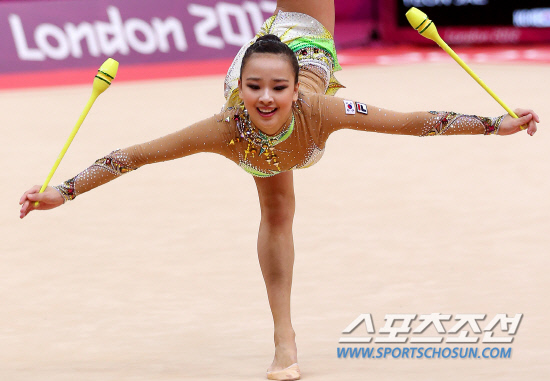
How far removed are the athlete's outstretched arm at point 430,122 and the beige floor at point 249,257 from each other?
0.86 meters

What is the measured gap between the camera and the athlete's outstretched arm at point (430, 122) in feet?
10.7

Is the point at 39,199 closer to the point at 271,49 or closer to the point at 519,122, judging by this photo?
the point at 271,49

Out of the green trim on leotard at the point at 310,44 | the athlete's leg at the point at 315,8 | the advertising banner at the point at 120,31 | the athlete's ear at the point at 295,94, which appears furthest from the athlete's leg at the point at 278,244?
the advertising banner at the point at 120,31

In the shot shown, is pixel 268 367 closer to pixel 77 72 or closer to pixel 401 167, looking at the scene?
pixel 401 167

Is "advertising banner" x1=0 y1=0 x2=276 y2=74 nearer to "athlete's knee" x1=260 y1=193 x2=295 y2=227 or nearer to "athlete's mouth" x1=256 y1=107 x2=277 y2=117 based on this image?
"athlete's knee" x1=260 y1=193 x2=295 y2=227

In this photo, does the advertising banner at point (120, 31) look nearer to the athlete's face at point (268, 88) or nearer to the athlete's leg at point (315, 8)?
the athlete's leg at point (315, 8)

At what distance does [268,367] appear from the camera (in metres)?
3.62

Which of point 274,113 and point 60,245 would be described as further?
point 60,245

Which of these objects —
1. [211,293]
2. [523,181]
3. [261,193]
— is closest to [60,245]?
[211,293]

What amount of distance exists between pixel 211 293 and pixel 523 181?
274 centimetres

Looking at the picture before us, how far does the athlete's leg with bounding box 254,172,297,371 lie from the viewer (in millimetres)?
3674

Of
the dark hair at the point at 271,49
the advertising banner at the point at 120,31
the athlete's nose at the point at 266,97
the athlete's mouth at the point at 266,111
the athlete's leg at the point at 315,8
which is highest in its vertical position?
the advertising banner at the point at 120,31

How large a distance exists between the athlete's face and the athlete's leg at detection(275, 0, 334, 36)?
0.73 meters

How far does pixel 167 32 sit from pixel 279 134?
8.67 m
